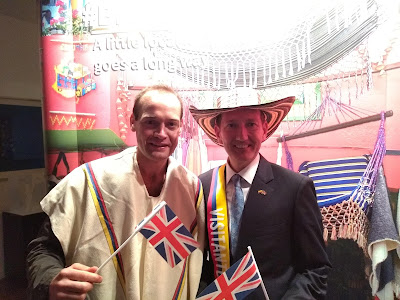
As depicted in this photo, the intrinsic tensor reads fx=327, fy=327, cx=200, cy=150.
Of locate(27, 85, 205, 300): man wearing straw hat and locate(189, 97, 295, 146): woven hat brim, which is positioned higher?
locate(189, 97, 295, 146): woven hat brim

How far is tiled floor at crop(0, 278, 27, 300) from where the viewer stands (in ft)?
7.35

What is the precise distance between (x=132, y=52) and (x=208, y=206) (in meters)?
1.33

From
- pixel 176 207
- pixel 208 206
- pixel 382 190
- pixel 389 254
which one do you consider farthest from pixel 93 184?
pixel 389 254

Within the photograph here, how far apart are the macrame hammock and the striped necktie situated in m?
0.79

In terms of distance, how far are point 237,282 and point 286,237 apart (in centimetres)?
30

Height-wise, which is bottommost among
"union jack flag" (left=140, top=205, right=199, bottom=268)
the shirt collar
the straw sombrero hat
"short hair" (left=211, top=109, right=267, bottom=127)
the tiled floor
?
the tiled floor

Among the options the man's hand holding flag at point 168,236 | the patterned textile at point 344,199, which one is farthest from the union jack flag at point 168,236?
the patterned textile at point 344,199

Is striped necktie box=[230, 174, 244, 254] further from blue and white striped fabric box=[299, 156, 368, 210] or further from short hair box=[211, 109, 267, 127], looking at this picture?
blue and white striped fabric box=[299, 156, 368, 210]

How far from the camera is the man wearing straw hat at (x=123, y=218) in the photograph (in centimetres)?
121

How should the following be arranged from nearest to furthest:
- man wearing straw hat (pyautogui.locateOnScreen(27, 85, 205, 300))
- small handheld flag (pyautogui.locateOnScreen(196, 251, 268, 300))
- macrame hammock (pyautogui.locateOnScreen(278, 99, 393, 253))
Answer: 1. small handheld flag (pyautogui.locateOnScreen(196, 251, 268, 300))
2. man wearing straw hat (pyautogui.locateOnScreen(27, 85, 205, 300))
3. macrame hammock (pyautogui.locateOnScreen(278, 99, 393, 253))

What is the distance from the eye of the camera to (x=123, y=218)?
4.13 ft

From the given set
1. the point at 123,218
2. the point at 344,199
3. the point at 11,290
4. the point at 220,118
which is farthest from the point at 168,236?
the point at 11,290

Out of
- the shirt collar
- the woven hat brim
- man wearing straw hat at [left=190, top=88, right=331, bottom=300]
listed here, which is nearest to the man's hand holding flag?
man wearing straw hat at [left=190, top=88, right=331, bottom=300]

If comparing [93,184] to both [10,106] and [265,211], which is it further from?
[10,106]
